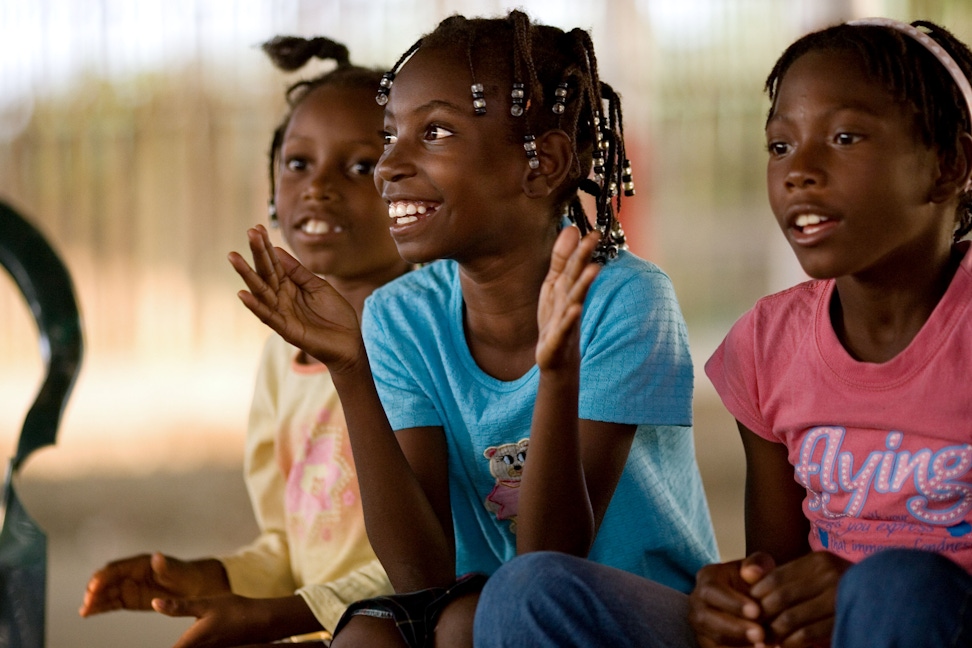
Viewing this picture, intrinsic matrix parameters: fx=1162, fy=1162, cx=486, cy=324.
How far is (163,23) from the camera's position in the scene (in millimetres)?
3484

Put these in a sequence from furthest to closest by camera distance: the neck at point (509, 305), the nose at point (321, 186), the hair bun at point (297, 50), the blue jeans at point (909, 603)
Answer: the hair bun at point (297, 50)
the nose at point (321, 186)
the neck at point (509, 305)
the blue jeans at point (909, 603)

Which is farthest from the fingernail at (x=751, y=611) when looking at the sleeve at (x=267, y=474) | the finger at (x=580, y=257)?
the sleeve at (x=267, y=474)

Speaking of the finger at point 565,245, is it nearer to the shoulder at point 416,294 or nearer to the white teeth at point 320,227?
the shoulder at point 416,294

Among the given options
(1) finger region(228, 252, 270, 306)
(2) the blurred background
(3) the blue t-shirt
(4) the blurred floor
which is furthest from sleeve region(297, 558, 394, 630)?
(2) the blurred background

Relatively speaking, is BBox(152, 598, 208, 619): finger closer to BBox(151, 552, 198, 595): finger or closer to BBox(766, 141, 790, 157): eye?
BBox(151, 552, 198, 595): finger

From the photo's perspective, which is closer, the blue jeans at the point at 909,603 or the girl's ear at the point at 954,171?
the blue jeans at the point at 909,603

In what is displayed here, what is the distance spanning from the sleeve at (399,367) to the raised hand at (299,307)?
0.58 feet

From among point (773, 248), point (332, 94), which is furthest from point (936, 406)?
point (773, 248)

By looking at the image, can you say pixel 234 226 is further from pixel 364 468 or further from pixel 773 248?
pixel 364 468

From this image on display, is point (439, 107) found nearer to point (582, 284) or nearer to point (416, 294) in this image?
point (416, 294)

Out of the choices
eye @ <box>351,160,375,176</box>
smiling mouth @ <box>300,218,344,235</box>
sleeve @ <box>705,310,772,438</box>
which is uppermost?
eye @ <box>351,160,375,176</box>

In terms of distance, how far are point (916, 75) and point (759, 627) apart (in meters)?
0.58

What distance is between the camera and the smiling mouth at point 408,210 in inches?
55.3

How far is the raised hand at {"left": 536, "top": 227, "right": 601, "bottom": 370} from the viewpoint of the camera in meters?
1.07
